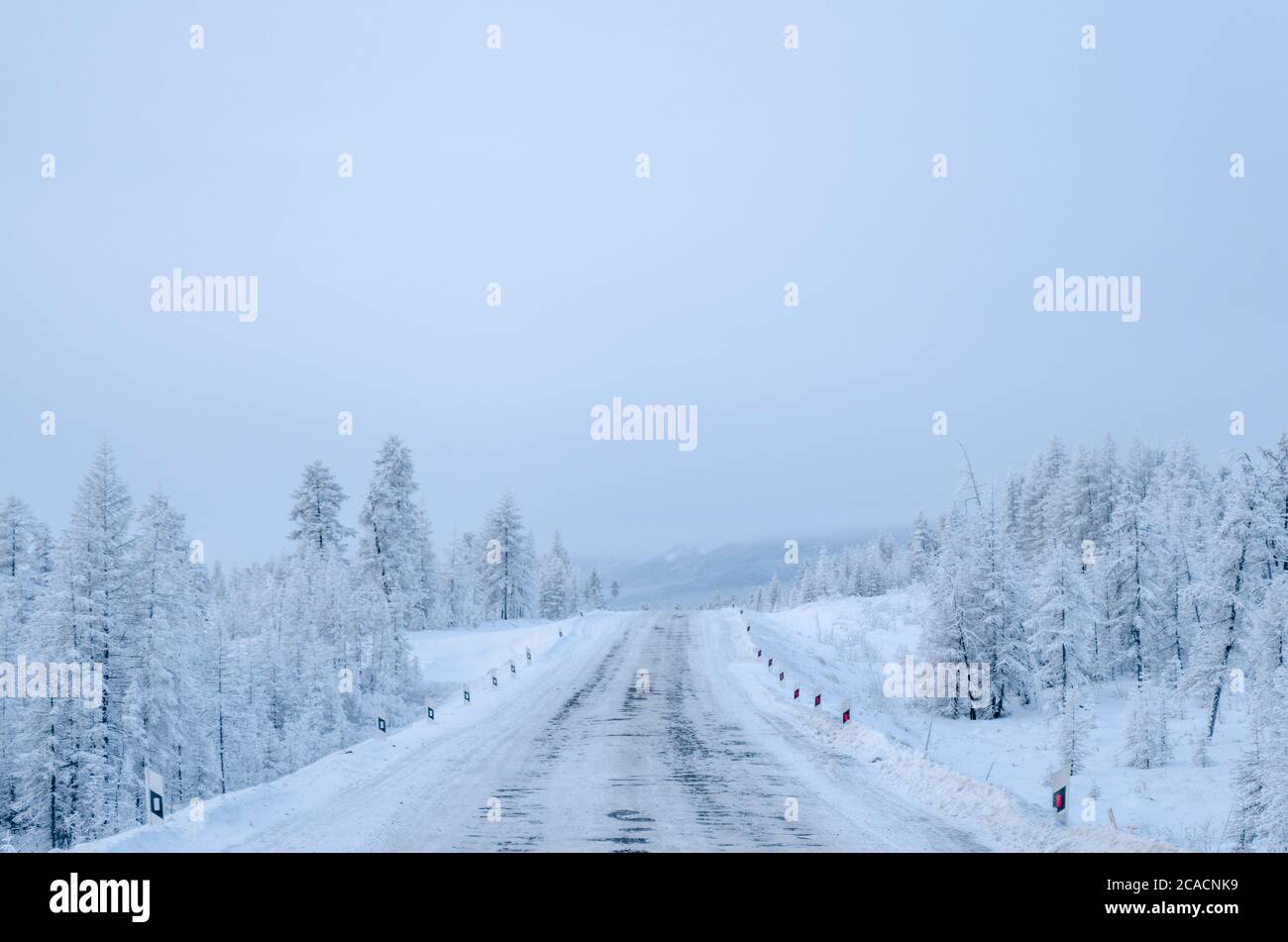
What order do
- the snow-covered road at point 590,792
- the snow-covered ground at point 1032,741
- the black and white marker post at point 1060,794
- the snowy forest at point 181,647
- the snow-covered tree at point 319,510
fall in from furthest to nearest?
the snow-covered tree at point 319,510 → the snowy forest at point 181,647 → the snow-covered ground at point 1032,741 → the black and white marker post at point 1060,794 → the snow-covered road at point 590,792

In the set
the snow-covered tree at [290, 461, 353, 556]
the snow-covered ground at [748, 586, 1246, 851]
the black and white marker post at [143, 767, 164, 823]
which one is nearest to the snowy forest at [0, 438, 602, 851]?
the snow-covered tree at [290, 461, 353, 556]

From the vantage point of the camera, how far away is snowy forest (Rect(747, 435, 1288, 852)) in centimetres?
2577

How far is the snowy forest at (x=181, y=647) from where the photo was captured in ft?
91.6

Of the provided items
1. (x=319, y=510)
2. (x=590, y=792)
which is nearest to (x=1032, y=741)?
(x=590, y=792)

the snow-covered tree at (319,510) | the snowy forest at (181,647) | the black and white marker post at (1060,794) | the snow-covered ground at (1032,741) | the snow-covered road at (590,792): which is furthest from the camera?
the snow-covered tree at (319,510)

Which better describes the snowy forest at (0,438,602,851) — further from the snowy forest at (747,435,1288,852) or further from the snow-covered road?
the snowy forest at (747,435,1288,852)

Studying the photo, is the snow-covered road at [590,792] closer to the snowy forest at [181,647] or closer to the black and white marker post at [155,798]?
the black and white marker post at [155,798]

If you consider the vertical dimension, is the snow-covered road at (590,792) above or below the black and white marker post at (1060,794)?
below

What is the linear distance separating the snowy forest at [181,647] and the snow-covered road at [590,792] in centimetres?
874

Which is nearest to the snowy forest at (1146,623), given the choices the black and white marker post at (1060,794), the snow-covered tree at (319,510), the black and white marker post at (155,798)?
the black and white marker post at (1060,794)

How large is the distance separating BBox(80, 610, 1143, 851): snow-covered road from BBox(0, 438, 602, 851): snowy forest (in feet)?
28.7
